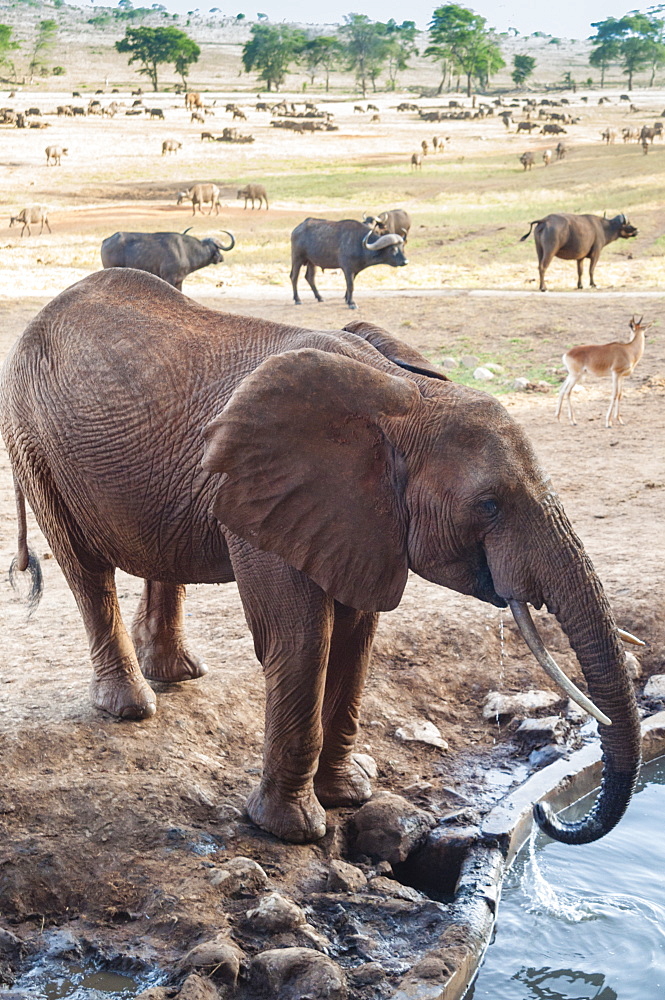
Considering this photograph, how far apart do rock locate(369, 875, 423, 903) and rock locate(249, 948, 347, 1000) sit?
64 centimetres

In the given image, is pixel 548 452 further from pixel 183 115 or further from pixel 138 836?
pixel 183 115

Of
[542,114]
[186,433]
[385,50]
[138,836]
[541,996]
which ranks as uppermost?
[385,50]

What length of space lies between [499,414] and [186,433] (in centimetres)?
127

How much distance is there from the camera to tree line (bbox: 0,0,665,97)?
274ft

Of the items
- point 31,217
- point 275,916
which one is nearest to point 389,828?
point 275,916

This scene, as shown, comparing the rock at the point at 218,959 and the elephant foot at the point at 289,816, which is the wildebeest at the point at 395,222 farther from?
the rock at the point at 218,959

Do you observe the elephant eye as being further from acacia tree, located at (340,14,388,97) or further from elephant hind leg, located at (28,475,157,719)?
acacia tree, located at (340,14,388,97)

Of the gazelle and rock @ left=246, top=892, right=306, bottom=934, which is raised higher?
the gazelle

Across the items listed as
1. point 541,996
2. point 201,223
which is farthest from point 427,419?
point 201,223

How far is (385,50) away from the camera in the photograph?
10188 cm

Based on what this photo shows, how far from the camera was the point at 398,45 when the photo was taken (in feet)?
351

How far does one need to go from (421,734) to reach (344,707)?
1049 mm

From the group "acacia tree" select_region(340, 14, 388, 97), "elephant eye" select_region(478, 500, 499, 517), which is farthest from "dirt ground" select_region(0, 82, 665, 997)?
"acacia tree" select_region(340, 14, 388, 97)

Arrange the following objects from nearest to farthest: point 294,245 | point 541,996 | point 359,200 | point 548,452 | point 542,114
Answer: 1. point 541,996
2. point 548,452
3. point 294,245
4. point 359,200
5. point 542,114
